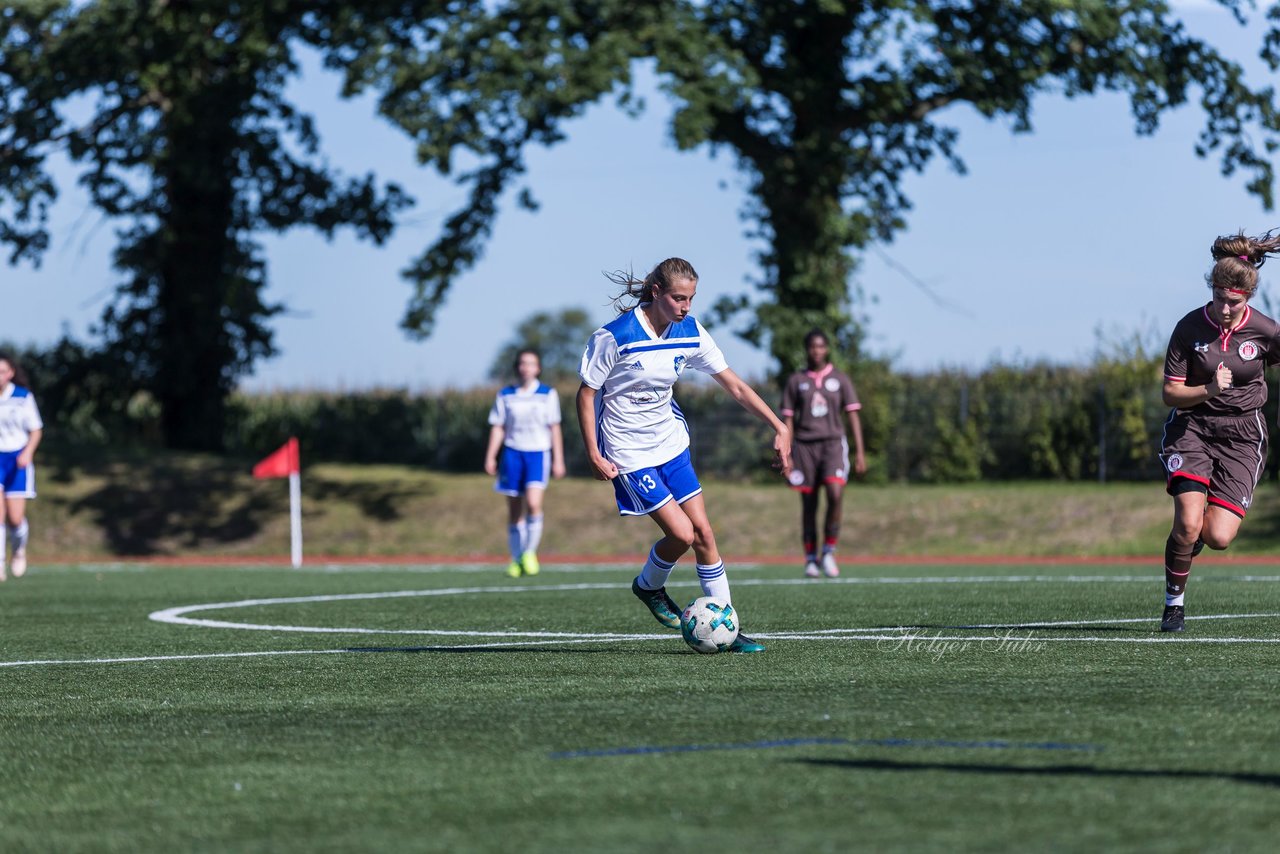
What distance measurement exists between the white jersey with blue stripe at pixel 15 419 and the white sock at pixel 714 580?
447 inches

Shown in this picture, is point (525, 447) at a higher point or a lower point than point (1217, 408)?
lower

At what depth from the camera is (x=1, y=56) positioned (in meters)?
30.9

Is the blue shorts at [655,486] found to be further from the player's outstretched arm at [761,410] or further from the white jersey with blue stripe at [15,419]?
the white jersey with blue stripe at [15,419]

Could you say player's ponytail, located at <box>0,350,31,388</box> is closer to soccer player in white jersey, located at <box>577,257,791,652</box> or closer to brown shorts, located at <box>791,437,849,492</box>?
brown shorts, located at <box>791,437,849,492</box>

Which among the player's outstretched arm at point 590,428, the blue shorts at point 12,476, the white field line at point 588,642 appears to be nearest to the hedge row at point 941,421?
the blue shorts at point 12,476

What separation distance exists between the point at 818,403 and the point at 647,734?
11.4 m

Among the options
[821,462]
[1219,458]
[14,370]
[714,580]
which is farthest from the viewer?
[14,370]

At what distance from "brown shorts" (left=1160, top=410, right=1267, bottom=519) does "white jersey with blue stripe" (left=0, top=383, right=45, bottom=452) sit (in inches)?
505

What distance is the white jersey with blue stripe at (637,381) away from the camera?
887cm

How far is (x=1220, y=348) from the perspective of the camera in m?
9.05

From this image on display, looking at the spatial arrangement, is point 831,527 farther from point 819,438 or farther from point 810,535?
point 819,438

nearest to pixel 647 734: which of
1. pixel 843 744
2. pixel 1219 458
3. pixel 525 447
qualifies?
pixel 843 744

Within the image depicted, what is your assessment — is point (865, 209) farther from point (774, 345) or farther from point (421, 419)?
point (421, 419)

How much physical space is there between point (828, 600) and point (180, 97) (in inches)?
846
